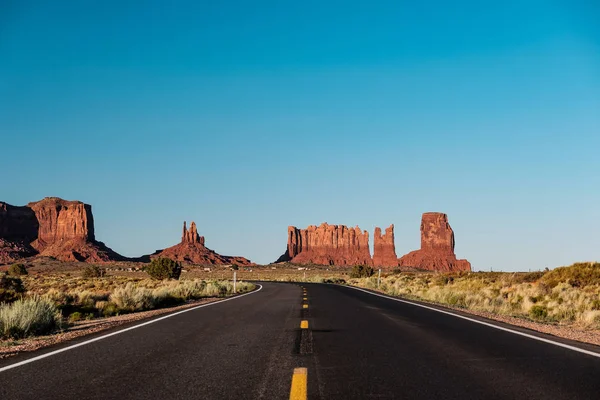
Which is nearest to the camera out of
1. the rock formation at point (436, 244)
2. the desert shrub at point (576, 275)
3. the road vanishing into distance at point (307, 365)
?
the road vanishing into distance at point (307, 365)

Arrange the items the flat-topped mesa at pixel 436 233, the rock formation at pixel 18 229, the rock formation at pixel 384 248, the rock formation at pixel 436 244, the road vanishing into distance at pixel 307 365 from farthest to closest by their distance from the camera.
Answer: the rock formation at pixel 384 248 < the flat-topped mesa at pixel 436 233 < the rock formation at pixel 436 244 < the rock formation at pixel 18 229 < the road vanishing into distance at pixel 307 365

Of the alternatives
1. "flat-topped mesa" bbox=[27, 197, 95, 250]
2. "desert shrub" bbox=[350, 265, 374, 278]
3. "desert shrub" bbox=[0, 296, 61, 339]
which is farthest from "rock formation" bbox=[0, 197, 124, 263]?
"desert shrub" bbox=[0, 296, 61, 339]

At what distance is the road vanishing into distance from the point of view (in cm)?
580

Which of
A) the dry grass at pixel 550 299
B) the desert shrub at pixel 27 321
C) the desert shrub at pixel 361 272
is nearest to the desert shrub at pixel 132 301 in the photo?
the desert shrub at pixel 27 321

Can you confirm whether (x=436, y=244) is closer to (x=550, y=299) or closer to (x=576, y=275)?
(x=576, y=275)

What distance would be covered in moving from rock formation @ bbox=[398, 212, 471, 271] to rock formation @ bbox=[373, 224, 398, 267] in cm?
1638

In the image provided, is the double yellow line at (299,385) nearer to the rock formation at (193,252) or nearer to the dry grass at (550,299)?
the dry grass at (550,299)

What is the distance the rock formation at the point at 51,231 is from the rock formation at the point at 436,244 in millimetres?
88371

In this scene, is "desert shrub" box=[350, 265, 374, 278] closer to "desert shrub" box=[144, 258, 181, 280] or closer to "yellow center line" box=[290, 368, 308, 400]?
"desert shrub" box=[144, 258, 181, 280]

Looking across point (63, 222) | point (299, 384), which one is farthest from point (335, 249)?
point (299, 384)

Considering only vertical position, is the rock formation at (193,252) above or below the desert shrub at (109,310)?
above

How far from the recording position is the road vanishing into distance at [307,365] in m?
5.80

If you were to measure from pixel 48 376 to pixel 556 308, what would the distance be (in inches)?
671

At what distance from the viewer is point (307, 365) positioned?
729cm
